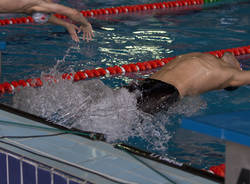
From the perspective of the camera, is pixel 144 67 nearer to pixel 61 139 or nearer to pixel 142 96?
pixel 142 96

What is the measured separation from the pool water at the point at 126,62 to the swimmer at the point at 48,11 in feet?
1.41

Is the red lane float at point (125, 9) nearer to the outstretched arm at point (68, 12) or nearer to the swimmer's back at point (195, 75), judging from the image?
the outstretched arm at point (68, 12)

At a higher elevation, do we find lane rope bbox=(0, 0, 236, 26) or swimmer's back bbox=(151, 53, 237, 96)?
lane rope bbox=(0, 0, 236, 26)

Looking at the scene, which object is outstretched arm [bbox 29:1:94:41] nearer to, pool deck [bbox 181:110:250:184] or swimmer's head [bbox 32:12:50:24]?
swimmer's head [bbox 32:12:50:24]

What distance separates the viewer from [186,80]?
360 centimetres

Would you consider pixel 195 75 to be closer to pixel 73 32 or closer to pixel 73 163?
pixel 73 32

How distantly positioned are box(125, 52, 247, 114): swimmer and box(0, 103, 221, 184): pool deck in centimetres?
119

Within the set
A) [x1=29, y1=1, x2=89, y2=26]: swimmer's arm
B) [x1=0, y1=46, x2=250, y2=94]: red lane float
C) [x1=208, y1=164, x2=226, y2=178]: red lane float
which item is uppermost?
[x1=29, y1=1, x2=89, y2=26]: swimmer's arm

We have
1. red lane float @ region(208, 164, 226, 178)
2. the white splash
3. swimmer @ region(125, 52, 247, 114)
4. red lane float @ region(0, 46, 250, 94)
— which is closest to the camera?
red lane float @ region(208, 164, 226, 178)

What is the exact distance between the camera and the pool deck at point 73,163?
1900 millimetres

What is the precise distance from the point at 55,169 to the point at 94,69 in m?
3.09

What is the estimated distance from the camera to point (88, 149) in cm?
219

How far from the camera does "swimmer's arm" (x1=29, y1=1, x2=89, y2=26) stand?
3779 millimetres

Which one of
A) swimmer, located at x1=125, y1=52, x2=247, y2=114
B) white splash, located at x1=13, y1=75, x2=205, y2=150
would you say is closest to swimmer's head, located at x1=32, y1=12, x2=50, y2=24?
white splash, located at x1=13, y1=75, x2=205, y2=150
